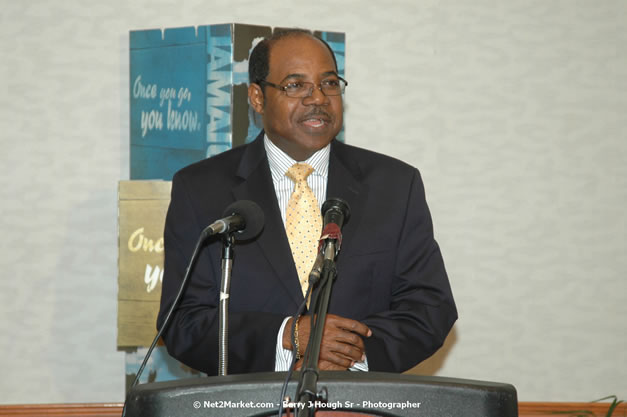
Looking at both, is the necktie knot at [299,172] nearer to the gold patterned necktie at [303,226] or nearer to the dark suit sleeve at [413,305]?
the gold patterned necktie at [303,226]

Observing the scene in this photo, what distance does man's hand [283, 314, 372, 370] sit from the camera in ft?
6.11

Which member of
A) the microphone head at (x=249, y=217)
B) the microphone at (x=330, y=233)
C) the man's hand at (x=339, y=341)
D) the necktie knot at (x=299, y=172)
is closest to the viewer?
the microphone at (x=330, y=233)

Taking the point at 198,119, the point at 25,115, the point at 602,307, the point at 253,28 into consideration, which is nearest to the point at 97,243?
the point at 25,115

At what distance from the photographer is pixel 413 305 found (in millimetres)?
2061

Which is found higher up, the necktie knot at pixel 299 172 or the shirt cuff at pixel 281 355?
the necktie knot at pixel 299 172

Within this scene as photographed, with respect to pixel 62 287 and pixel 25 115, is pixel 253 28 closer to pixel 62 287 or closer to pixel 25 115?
pixel 25 115

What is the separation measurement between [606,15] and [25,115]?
284 cm

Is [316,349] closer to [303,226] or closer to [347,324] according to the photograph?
[347,324]

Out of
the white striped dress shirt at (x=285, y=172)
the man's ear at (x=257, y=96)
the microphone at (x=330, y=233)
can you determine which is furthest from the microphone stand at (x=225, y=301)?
the man's ear at (x=257, y=96)

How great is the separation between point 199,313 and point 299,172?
484mm

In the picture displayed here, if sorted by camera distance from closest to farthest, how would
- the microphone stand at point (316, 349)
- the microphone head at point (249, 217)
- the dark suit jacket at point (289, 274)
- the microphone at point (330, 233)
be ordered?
the microphone stand at point (316, 349)
the microphone at point (330, 233)
the microphone head at point (249, 217)
the dark suit jacket at point (289, 274)

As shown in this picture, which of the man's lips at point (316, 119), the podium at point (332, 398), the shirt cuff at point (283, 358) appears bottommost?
the shirt cuff at point (283, 358)

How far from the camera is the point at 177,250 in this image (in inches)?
82.7

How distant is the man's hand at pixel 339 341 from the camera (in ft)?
6.11
